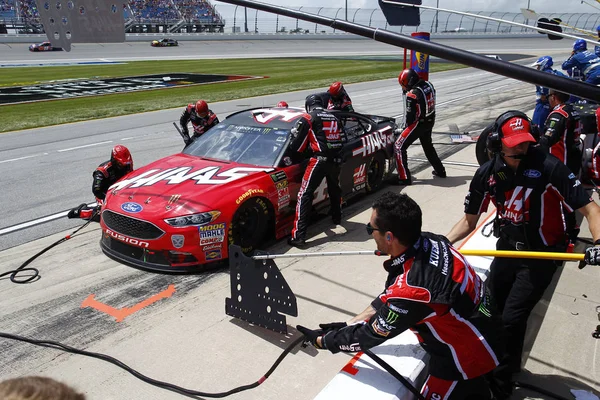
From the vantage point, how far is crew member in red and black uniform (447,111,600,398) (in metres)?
3.33

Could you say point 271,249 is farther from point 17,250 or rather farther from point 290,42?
point 290,42

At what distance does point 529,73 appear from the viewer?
5.63 feet

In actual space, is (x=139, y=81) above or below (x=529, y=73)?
below

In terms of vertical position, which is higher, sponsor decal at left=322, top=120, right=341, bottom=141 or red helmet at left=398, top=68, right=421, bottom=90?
red helmet at left=398, top=68, right=421, bottom=90

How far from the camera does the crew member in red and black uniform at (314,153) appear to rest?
6.16 meters

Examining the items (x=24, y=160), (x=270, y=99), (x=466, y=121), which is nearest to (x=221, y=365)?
(x=24, y=160)

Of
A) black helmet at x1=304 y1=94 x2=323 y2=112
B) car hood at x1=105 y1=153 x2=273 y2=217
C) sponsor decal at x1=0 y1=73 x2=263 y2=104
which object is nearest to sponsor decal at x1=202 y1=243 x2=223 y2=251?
car hood at x1=105 y1=153 x2=273 y2=217

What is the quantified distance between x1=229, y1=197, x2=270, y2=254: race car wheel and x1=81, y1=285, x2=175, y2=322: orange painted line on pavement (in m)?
0.88

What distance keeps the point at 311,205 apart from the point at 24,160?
7.82 m

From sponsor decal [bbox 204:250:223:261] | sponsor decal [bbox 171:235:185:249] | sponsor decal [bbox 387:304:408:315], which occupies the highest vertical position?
sponsor decal [bbox 387:304:408:315]

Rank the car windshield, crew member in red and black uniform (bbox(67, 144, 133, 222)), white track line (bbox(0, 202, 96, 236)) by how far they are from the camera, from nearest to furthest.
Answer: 1. the car windshield
2. crew member in red and black uniform (bbox(67, 144, 133, 222))
3. white track line (bbox(0, 202, 96, 236))

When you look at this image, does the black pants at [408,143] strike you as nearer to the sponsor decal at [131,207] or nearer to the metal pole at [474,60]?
the sponsor decal at [131,207]

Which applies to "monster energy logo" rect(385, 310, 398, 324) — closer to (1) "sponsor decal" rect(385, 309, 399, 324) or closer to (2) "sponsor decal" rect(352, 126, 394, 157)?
(1) "sponsor decal" rect(385, 309, 399, 324)

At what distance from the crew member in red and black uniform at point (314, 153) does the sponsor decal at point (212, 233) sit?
3.50 ft
